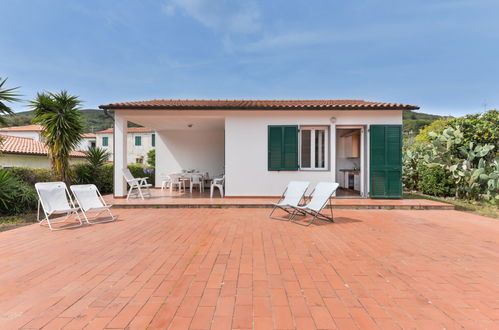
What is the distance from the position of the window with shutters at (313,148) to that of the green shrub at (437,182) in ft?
15.2

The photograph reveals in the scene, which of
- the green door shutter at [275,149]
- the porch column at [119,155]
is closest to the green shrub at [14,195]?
the porch column at [119,155]

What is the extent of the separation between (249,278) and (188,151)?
9.72 metres

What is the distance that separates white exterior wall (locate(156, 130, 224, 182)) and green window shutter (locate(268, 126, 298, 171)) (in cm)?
420

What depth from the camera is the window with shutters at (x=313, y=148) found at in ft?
27.7

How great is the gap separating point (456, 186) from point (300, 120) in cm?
625

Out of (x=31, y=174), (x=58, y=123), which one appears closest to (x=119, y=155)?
(x=58, y=123)

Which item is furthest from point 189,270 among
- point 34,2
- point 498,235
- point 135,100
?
point 34,2

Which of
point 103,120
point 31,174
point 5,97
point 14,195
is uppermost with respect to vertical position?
point 103,120

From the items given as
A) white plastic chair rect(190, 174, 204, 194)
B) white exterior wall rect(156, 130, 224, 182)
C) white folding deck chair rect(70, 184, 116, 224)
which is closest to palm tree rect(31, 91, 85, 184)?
white folding deck chair rect(70, 184, 116, 224)

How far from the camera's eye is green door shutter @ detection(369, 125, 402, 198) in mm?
7965

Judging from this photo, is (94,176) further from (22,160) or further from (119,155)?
(22,160)

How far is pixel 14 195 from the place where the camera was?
6.61 metres

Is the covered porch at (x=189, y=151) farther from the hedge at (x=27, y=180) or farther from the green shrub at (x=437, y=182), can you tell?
the green shrub at (x=437, y=182)

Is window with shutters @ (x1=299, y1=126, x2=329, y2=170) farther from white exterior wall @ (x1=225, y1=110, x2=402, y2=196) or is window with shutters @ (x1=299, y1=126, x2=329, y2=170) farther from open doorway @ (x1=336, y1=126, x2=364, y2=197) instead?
open doorway @ (x1=336, y1=126, x2=364, y2=197)
